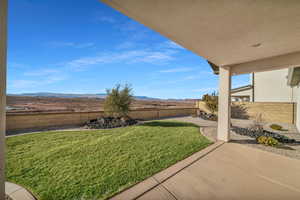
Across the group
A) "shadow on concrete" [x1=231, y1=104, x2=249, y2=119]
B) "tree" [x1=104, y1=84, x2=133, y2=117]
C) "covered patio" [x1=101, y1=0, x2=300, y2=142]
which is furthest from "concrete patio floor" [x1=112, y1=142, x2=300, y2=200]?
"shadow on concrete" [x1=231, y1=104, x2=249, y2=119]

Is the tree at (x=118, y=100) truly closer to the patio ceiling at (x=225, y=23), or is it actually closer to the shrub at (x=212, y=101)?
the patio ceiling at (x=225, y=23)

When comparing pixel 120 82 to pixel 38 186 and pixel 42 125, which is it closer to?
pixel 42 125

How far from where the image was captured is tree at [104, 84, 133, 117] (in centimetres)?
749

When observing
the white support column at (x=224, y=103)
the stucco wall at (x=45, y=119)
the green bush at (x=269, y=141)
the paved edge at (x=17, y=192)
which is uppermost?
the white support column at (x=224, y=103)

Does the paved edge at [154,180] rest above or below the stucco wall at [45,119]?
below

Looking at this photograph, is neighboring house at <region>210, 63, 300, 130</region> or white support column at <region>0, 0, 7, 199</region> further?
neighboring house at <region>210, 63, 300, 130</region>

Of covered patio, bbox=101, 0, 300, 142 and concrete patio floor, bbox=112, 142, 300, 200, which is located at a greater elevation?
covered patio, bbox=101, 0, 300, 142

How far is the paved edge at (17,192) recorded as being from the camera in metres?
1.89

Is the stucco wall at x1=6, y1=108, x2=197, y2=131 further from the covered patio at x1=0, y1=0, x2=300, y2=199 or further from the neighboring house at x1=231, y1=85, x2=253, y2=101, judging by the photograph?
the neighboring house at x1=231, y1=85, x2=253, y2=101

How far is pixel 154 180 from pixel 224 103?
3.74 m

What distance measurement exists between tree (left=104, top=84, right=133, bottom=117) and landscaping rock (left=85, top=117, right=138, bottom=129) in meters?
0.41

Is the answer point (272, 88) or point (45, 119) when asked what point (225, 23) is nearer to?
point (45, 119)

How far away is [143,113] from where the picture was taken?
10062mm

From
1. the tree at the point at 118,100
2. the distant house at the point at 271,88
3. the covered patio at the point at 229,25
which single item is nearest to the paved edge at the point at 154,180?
the covered patio at the point at 229,25
